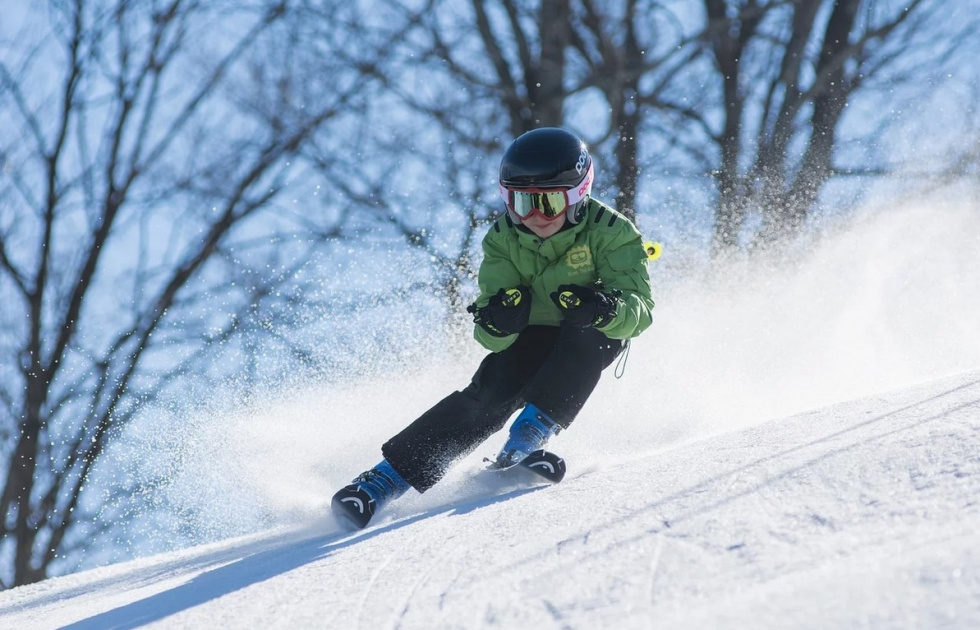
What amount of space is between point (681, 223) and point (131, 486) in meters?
7.95

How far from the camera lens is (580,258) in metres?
3.79

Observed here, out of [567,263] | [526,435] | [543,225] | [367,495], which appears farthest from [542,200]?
[367,495]

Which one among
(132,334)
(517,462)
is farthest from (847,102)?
(517,462)

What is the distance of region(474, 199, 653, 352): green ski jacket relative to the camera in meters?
3.75

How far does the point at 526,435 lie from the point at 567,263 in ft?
2.33

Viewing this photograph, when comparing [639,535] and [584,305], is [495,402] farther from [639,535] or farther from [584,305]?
[639,535]

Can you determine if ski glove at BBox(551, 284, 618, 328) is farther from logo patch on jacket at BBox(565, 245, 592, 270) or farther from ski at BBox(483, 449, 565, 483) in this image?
ski at BBox(483, 449, 565, 483)

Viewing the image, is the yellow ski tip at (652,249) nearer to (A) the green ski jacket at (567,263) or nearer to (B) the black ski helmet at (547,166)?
(A) the green ski jacket at (567,263)

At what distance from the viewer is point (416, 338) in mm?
10617

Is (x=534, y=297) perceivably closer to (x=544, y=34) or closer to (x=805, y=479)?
(x=805, y=479)

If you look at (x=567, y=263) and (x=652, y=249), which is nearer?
(x=567, y=263)

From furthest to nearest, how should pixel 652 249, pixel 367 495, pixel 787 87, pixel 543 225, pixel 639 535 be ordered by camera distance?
pixel 787 87, pixel 652 249, pixel 543 225, pixel 367 495, pixel 639 535

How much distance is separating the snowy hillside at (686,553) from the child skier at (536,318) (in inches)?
15.6

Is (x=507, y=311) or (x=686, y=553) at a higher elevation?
(x=507, y=311)
